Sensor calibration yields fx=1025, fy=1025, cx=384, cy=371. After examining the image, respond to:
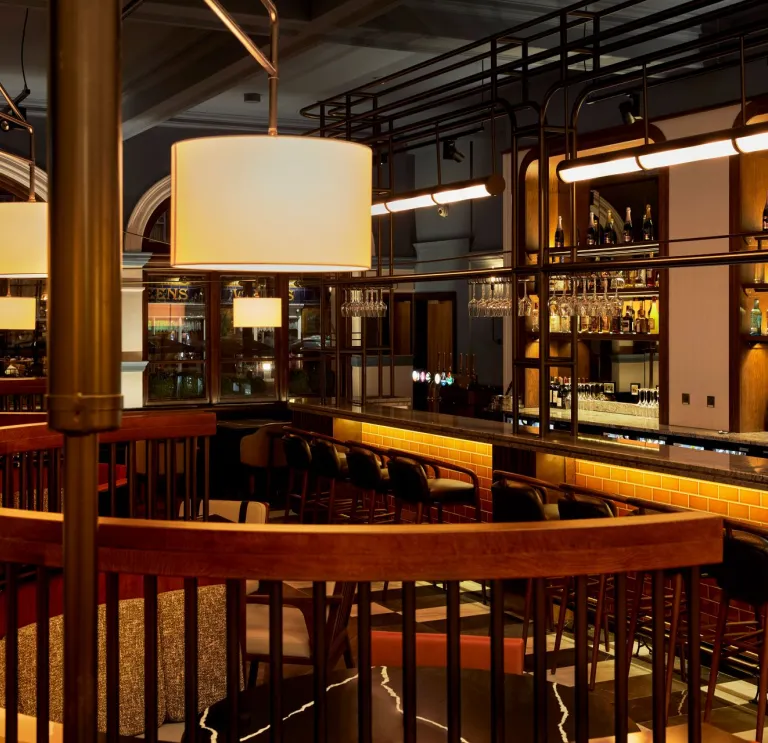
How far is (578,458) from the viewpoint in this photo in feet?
18.5

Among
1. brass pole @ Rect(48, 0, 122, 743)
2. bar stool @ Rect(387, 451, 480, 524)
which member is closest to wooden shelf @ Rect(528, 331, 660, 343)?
bar stool @ Rect(387, 451, 480, 524)

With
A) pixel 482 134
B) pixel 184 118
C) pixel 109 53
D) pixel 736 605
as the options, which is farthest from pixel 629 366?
pixel 109 53

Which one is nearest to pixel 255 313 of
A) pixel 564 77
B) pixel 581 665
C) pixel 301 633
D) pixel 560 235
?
pixel 560 235

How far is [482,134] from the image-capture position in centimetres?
1104

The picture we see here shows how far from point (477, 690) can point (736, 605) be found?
3253mm

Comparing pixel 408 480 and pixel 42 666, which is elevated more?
pixel 42 666

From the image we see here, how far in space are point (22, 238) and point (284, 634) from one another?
1.70 metres

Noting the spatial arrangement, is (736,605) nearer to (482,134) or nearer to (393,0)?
(393,0)

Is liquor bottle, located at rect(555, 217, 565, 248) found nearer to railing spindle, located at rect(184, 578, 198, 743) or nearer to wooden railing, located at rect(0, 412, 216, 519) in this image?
wooden railing, located at rect(0, 412, 216, 519)

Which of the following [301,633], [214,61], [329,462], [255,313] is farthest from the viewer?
[255,313]

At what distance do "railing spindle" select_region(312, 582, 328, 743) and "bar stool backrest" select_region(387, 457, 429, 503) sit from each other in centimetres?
419

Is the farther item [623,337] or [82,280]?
[623,337]

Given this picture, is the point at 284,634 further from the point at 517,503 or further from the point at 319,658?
the point at 319,658

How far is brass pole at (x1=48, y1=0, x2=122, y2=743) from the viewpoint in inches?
42.4
